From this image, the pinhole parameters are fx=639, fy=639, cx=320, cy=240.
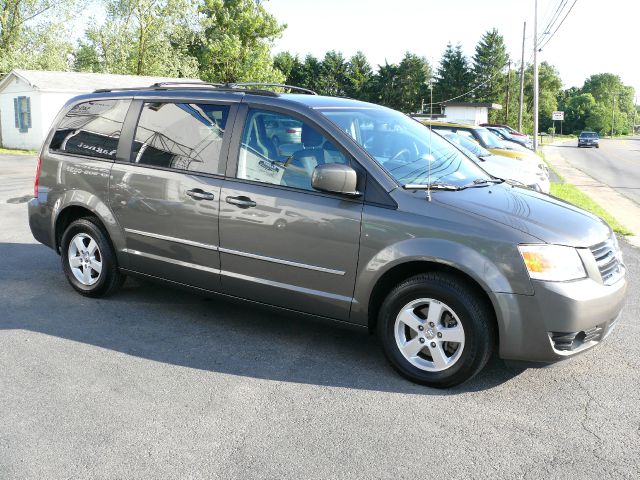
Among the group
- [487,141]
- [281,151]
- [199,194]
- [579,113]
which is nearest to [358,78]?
[487,141]

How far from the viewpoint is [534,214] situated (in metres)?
4.10

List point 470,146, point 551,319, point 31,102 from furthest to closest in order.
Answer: point 31,102, point 470,146, point 551,319

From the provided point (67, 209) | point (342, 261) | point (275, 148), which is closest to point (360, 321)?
point (342, 261)

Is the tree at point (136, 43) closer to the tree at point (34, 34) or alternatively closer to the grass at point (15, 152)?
the tree at point (34, 34)

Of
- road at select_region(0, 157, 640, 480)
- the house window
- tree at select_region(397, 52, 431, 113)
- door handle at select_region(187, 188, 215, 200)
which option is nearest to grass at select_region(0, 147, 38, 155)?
the house window

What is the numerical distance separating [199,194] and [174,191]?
27 cm

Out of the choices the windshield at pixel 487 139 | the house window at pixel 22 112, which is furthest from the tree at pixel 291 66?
the windshield at pixel 487 139

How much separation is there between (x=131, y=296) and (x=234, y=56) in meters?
50.9

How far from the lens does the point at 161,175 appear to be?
16.6 feet

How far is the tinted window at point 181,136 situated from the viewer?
485cm

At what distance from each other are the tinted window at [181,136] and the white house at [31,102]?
27.1m

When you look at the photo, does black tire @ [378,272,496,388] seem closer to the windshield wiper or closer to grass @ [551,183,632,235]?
the windshield wiper

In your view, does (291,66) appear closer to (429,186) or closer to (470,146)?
(470,146)

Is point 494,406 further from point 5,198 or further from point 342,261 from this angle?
point 5,198
